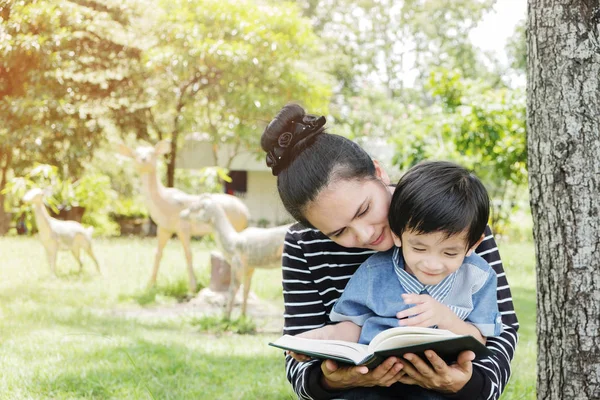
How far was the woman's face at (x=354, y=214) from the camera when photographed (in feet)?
6.70

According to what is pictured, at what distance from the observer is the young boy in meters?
1.93

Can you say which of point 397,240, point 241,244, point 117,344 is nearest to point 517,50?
point 241,244

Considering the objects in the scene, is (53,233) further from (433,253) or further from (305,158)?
(433,253)

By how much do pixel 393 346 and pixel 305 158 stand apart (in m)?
0.75

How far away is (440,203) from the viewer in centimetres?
194

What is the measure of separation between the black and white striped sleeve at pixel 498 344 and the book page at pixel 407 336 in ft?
1.49

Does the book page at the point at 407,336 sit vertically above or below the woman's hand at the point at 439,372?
above

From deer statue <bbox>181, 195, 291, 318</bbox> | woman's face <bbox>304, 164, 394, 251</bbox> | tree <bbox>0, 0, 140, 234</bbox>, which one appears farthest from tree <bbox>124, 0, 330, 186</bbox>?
woman's face <bbox>304, 164, 394, 251</bbox>

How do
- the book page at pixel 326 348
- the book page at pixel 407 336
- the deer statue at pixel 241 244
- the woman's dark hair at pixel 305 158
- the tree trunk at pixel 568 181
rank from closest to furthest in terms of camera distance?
the book page at pixel 407 336 → the book page at pixel 326 348 → the woman's dark hair at pixel 305 158 → the tree trunk at pixel 568 181 → the deer statue at pixel 241 244

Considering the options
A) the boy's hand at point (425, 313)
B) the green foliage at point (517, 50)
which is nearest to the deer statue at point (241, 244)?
the boy's hand at point (425, 313)

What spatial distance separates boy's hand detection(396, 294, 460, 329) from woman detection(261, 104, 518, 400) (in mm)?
113

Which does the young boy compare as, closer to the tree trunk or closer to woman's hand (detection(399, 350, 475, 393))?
woman's hand (detection(399, 350, 475, 393))

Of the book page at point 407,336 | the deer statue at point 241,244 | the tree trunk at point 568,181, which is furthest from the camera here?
the deer statue at point 241,244

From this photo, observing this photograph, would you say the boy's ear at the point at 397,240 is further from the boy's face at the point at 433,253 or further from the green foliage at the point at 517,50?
the green foliage at the point at 517,50
